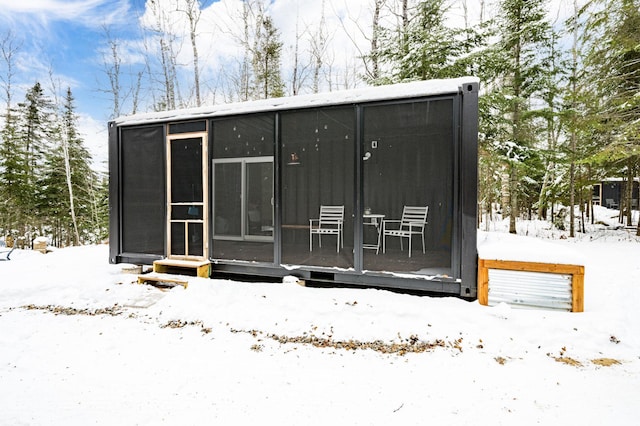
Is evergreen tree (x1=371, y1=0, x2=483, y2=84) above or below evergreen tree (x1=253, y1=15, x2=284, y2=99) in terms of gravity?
below

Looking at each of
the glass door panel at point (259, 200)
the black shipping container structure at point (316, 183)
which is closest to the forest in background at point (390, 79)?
the black shipping container structure at point (316, 183)

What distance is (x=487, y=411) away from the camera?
183 cm

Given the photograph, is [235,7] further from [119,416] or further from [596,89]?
[119,416]

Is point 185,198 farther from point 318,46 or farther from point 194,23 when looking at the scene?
point 318,46

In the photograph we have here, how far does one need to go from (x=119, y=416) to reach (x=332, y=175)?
4.57 metres

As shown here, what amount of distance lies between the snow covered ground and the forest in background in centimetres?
454

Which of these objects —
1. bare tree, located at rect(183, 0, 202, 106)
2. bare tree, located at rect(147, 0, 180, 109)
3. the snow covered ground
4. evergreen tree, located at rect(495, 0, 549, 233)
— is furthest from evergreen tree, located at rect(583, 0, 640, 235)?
bare tree, located at rect(147, 0, 180, 109)

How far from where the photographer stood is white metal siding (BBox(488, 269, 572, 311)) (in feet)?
10.2

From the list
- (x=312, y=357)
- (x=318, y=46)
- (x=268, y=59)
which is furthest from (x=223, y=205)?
(x=318, y=46)

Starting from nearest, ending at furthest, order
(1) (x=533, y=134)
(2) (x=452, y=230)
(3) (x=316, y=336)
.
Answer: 1. (3) (x=316, y=336)
2. (2) (x=452, y=230)
3. (1) (x=533, y=134)

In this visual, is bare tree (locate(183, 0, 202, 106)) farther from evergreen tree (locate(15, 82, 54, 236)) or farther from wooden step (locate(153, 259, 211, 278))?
wooden step (locate(153, 259, 211, 278))

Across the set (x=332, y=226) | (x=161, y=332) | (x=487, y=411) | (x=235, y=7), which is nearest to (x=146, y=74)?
(x=235, y=7)

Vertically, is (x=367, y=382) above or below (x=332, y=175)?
below

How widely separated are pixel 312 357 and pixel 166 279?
8.60ft
